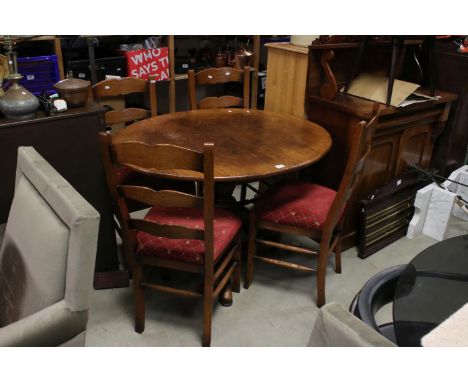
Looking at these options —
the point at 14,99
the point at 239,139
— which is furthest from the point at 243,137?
the point at 14,99

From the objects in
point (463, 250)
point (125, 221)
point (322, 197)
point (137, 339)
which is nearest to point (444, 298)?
point (463, 250)

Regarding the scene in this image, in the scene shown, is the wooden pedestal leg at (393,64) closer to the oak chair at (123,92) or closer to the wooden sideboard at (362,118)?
the wooden sideboard at (362,118)

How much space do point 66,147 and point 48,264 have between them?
0.83 m

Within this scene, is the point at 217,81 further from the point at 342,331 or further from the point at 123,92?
the point at 342,331

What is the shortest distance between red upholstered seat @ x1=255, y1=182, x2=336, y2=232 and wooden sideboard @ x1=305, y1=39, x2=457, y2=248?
259 millimetres

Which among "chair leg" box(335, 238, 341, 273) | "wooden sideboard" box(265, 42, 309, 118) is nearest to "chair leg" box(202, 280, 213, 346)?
"chair leg" box(335, 238, 341, 273)

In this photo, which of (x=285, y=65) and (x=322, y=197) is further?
(x=285, y=65)

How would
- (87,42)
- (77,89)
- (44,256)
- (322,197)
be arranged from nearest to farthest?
1. (44,256)
2. (77,89)
3. (322,197)
4. (87,42)

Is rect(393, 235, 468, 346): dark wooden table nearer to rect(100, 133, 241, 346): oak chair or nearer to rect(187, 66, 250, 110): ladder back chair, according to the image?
rect(100, 133, 241, 346): oak chair

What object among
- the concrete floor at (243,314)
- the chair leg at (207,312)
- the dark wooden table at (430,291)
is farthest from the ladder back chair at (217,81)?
the dark wooden table at (430,291)

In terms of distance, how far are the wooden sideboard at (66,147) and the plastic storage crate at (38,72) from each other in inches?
44.8

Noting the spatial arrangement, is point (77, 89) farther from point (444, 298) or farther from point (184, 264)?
point (444, 298)

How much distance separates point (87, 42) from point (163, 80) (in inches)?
25.7

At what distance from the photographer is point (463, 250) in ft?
4.96
